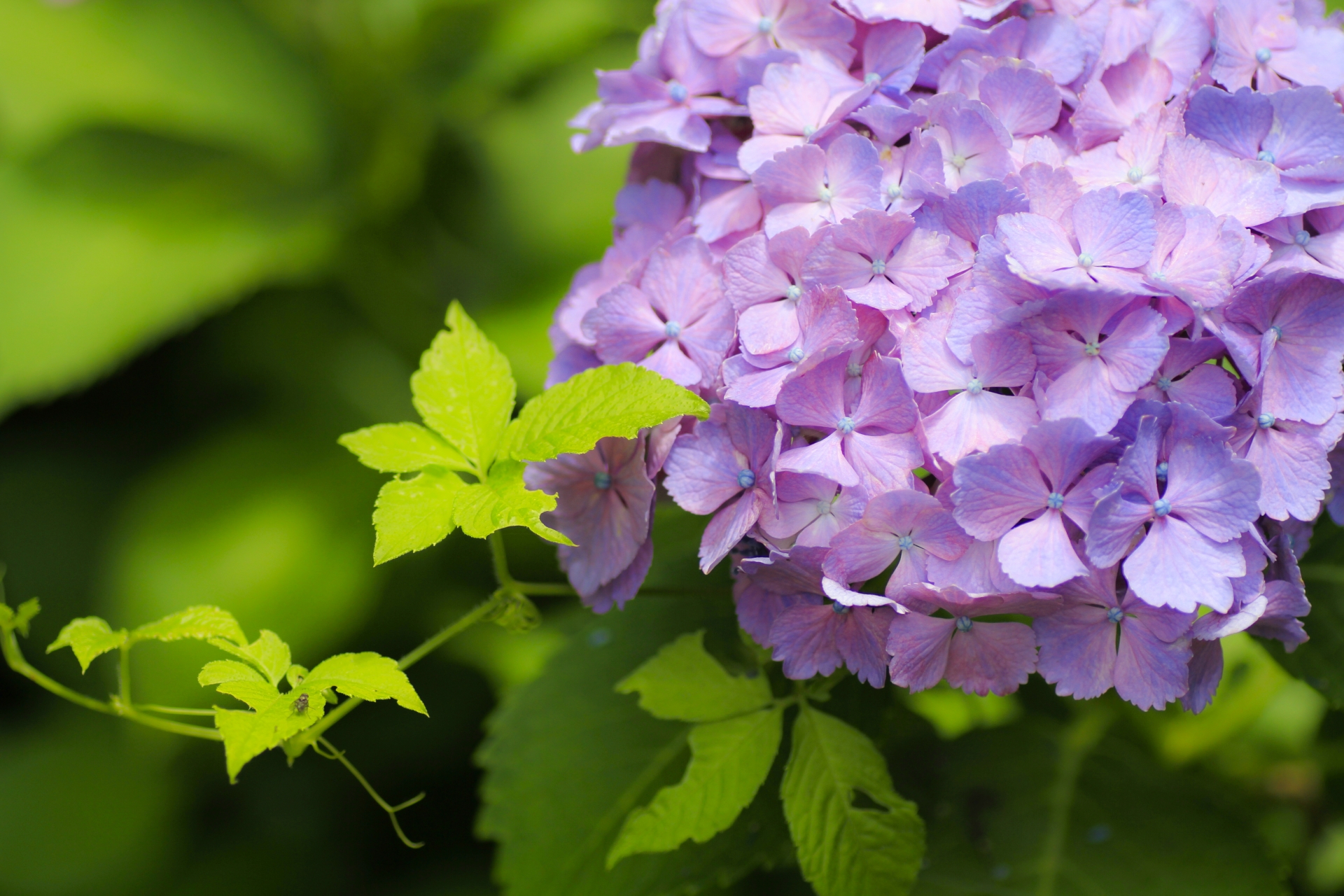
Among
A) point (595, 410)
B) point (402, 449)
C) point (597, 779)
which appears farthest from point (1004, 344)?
point (597, 779)

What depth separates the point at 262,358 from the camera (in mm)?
1376

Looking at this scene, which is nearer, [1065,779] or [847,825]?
[847,825]

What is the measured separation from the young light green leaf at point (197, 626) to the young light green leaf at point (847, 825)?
0.26 metres

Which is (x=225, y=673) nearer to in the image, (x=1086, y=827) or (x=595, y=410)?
(x=595, y=410)

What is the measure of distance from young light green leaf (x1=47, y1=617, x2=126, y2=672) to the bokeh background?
20.6 inches

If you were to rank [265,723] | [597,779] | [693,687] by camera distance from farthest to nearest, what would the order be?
[597,779], [693,687], [265,723]

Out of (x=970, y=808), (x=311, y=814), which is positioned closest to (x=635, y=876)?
(x=970, y=808)

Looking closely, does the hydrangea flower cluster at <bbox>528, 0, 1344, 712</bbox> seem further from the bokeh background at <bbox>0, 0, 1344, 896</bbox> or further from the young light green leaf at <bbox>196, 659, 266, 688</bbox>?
the bokeh background at <bbox>0, 0, 1344, 896</bbox>

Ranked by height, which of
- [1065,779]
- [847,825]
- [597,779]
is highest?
[847,825]

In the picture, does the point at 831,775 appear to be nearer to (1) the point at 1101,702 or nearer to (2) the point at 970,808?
(2) the point at 970,808

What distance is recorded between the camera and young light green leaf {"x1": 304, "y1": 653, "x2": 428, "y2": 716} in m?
0.43

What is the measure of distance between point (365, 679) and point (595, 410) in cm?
15

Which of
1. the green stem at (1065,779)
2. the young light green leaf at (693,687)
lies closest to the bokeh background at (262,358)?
the green stem at (1065,779)

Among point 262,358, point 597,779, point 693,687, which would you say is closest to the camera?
point 693,687
